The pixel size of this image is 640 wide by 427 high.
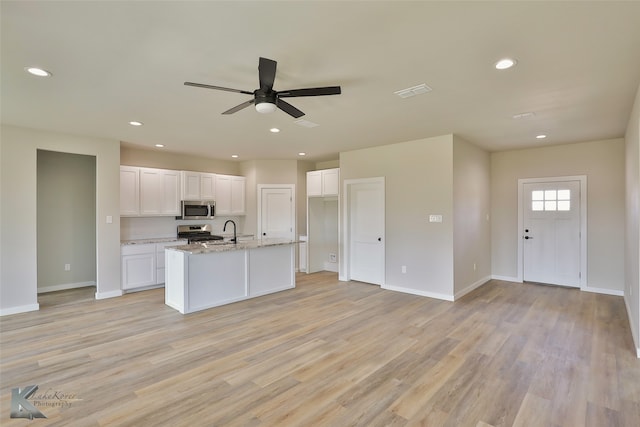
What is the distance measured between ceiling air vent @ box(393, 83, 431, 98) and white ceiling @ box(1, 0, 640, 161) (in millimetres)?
107

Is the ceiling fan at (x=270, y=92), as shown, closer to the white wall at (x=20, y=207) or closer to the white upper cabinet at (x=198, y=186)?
the white wall at (x=20, y=207)

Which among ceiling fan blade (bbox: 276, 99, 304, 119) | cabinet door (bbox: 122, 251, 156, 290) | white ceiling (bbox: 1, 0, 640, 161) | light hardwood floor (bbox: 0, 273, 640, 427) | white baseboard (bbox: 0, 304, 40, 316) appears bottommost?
light hardwood floor (bbox: 0, 273, 640, 427)

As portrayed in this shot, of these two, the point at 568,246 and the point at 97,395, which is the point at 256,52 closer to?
the point at 97,395

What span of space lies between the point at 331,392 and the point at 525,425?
4.47 ft

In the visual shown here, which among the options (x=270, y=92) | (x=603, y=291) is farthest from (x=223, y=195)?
(x=603, y=291)

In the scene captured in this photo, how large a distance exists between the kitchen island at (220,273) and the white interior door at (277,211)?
171 cm

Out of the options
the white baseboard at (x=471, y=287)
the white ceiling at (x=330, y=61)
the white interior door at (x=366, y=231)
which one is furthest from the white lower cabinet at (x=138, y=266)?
the white baseboard at (x=471, y=287)

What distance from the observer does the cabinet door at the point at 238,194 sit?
23.8 feet

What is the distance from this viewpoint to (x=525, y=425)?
2131mm

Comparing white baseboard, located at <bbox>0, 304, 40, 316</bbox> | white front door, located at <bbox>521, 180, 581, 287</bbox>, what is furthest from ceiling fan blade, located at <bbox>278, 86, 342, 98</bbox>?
white front door, located at <bbox>521, 180, 581, 287</bbox>

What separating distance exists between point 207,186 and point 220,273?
270cm

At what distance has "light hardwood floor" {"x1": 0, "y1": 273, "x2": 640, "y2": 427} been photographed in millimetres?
2266

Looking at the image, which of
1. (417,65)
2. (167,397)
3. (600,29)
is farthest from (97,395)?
(600,29)

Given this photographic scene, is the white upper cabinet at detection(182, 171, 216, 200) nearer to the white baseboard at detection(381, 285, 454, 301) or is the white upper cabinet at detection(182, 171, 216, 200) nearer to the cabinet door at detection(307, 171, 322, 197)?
the cabinet door at detection(307, 171, 322, 197)
